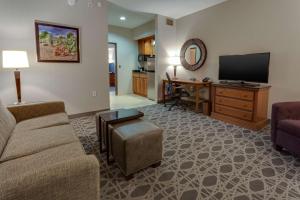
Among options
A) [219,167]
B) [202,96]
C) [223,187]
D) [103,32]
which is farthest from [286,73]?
[103,32]

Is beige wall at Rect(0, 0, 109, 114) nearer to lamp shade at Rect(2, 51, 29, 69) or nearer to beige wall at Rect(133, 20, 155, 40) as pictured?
lamp shade at Rect(2, 51, 29, 69)

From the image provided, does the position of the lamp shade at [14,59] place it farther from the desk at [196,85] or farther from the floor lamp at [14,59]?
the desk at [196,85]

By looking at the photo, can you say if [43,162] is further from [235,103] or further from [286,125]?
[235,103]

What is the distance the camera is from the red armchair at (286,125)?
2140 millimetres

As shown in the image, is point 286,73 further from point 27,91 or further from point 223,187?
point 27,91

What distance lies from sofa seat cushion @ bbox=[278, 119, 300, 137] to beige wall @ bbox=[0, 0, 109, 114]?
11.5 ft

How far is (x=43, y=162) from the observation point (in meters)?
1.29

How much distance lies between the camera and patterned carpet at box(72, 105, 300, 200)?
5.38ft

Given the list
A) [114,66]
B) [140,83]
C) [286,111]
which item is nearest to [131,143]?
[286,111]

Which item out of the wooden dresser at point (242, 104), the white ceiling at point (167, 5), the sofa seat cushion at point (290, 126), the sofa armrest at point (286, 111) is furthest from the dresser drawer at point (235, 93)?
the white ceiling at point (167, 5)

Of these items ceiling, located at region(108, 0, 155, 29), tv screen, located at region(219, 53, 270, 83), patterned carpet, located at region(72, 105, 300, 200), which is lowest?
patterned carpet, located at region(72, 105, 300, 200)

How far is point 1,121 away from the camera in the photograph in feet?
5.64

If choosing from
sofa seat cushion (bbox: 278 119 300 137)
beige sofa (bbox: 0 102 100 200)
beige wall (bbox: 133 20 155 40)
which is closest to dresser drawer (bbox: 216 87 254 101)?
sofa seat cushion (bbox: 278 119 300 137)

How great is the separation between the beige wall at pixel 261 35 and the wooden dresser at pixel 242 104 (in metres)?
0.38
